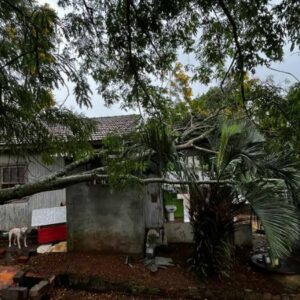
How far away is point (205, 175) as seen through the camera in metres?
7.23

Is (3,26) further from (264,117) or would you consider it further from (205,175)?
(205,175)

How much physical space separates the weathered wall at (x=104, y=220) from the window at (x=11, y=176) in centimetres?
321

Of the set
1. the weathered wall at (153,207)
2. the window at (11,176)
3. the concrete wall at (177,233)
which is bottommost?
the concrete wall at (177,233)

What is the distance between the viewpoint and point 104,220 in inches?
321

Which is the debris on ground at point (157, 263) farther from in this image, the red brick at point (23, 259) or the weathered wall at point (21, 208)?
the weathered wall at point (21, 208)

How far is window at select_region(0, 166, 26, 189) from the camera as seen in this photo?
10.6 metres

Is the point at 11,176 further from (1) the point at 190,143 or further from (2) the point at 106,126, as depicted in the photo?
(1) the point at 190,143

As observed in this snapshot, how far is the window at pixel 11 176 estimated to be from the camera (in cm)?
1064

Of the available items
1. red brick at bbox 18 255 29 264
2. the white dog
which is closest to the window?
the white dog

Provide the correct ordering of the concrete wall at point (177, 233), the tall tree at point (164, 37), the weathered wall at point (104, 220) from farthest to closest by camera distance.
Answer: the concrete wall at point (177, 233) → the weathered wall at point (104, 220) → the tall tree at point (164, 37)

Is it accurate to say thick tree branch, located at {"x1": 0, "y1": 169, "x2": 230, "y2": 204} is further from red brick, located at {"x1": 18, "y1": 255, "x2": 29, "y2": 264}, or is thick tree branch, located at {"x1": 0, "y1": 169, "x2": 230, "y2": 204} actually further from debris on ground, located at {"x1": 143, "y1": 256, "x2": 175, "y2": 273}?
red brick, located at {"x1": 18, "y1": 255, "x2": 29, "y2": 264}

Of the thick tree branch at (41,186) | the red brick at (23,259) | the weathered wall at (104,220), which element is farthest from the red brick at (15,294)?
the weathered wall at (104,220)

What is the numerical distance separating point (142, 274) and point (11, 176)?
612 cm

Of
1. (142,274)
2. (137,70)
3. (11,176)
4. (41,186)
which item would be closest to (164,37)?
(137,70)
